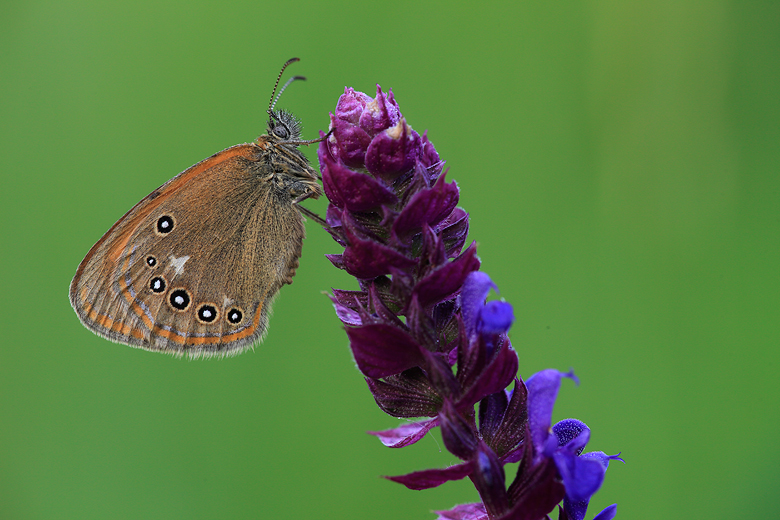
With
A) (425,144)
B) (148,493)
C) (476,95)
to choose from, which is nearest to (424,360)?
(425,144)

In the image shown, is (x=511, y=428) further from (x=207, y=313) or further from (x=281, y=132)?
(x=281, y=132)

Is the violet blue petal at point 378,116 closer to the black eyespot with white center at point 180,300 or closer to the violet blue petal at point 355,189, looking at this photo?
the violet blue petal at point 355,189

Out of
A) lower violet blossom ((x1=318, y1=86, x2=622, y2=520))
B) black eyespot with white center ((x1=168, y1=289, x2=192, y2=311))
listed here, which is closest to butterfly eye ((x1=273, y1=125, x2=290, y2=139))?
black eyespot with white center ((x1=168, y1=289, x2=192, y2=311))

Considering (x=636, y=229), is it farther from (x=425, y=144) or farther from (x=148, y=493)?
(x=148, y=493)

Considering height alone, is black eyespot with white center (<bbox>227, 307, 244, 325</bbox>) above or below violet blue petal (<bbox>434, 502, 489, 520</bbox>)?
above

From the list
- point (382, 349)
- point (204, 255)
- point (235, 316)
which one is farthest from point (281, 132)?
point (382, 349)

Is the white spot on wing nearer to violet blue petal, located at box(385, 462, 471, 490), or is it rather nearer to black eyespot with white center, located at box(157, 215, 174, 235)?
black eyespot with white center, located at box(157, 215, 174, 235)
